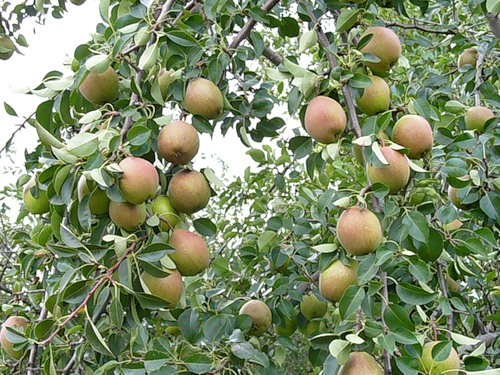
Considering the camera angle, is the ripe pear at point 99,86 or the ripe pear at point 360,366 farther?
the ripe pear at point 99,86

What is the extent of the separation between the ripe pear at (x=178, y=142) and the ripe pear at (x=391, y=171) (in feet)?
1.00

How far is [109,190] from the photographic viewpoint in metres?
0.95

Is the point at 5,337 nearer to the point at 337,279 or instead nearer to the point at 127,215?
the point at 127,215

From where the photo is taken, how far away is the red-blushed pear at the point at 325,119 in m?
1.09

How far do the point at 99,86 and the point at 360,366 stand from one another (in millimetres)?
668

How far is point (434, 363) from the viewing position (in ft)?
2.95

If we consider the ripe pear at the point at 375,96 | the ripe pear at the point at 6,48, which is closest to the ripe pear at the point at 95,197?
the ripe pear at the point at 375,96

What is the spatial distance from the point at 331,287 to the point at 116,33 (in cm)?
60

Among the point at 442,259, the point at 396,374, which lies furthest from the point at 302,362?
the point at 396,374

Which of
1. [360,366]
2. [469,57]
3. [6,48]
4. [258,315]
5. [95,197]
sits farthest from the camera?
[469,57]

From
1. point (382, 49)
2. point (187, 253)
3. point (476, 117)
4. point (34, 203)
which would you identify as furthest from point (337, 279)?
point (476, 117)

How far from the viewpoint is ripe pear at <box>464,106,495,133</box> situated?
158cm

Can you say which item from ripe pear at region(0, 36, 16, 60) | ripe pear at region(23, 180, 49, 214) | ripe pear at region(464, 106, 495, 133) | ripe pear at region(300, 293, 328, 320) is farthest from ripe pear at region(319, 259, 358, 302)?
ripe pear at region(0, 36, 16, 60)

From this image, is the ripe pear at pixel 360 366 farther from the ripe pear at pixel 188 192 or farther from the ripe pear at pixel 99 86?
the ripe pear at pixel 99 86
